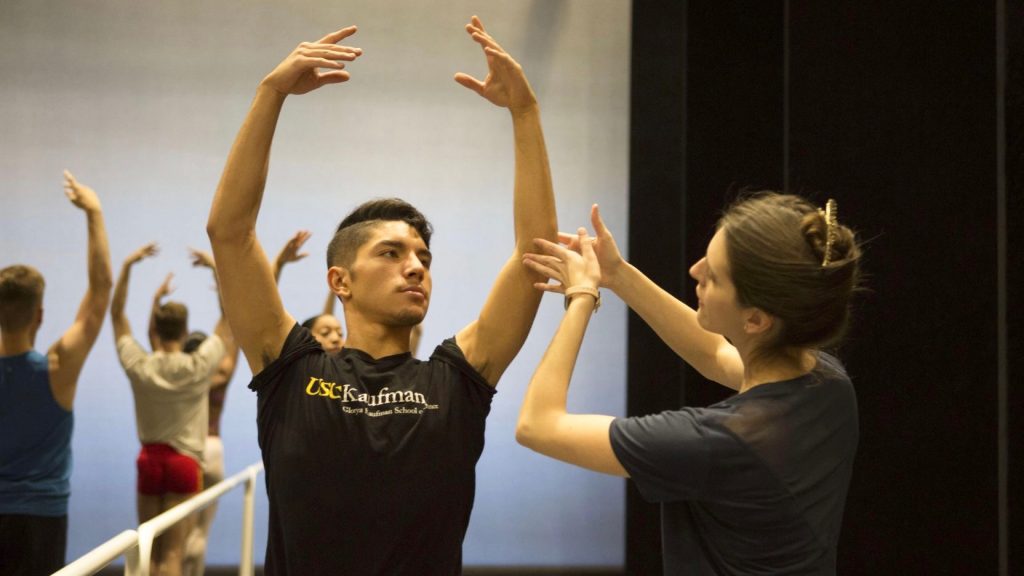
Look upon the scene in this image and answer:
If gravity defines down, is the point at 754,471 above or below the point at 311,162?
below

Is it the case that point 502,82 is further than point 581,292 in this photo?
Yes

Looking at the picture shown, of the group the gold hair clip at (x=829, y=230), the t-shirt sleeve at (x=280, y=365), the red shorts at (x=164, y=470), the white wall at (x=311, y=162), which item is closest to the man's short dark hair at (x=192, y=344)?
the red shorts at (x=164, y=470)

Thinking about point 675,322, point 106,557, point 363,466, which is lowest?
point 106,557

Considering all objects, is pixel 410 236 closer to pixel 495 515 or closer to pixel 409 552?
pixel 409 552

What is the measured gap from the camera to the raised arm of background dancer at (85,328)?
296 cm

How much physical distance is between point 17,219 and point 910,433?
5.47m

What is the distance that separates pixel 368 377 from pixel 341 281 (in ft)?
0.76

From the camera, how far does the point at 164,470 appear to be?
14.6 feet

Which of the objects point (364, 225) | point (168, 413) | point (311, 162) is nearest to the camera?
point (364, 225)

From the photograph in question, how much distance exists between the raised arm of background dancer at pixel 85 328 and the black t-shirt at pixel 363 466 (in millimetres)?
1582

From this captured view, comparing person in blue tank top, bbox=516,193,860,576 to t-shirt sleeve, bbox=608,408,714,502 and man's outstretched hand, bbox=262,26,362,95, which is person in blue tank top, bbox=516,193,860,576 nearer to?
t-shirt sleeve, bbox=608,408,714,502

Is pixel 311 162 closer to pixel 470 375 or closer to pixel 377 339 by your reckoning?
pixel 377 339

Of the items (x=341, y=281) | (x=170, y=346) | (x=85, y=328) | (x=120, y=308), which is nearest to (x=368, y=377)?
(x=341, y=281)

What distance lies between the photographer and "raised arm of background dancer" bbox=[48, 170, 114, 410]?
2965 mm
